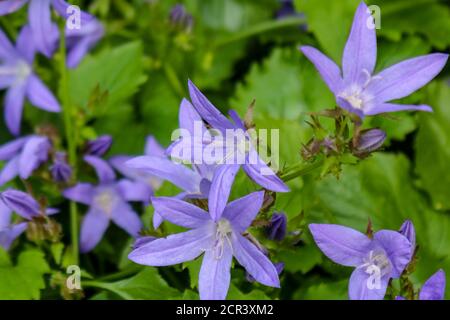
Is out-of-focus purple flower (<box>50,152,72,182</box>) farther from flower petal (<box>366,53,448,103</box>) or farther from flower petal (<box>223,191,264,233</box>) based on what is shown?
flower petal (<box>366,53,448,103</box>)

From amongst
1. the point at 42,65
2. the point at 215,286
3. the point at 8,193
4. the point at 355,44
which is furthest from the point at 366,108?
the point at 42,65

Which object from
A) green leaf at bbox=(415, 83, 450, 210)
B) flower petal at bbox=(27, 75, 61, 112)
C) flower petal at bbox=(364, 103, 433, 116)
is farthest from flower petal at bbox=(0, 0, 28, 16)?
green leaf at bbox=(415, 83, 450, 210)

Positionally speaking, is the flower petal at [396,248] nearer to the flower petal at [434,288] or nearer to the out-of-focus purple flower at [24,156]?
the flower petal at [434,288]

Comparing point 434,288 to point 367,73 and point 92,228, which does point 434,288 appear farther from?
point 92,228

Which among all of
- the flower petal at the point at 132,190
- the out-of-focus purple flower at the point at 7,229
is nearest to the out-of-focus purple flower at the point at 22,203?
the out-of-focus purple flower at the point at 7,229

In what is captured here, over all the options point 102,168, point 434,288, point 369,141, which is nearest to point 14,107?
point 102,168

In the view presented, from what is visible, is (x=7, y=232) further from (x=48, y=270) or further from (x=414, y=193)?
(x=414, y=193)
